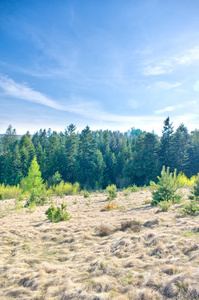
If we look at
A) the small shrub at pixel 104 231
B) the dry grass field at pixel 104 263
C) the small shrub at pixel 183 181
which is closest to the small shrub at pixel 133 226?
the dry grass field at pixel 104 263

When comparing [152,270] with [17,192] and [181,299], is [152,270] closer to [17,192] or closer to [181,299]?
[181,299]

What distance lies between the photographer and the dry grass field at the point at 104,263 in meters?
2.91

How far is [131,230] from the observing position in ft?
20.1

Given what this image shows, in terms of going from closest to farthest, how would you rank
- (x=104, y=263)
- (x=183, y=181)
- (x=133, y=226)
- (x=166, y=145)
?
1. (x=104, y=263)
2. (x=133, y=226)
3. (x=183, y=181)
4. (x=166, y=145)

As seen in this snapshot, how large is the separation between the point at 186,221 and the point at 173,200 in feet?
13.0

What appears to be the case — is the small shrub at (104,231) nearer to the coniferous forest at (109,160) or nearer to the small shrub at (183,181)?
the small shrub at (183,181)

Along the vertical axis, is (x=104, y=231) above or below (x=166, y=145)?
below

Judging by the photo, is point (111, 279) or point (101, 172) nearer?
point (111, 279)

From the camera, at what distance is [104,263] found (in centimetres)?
391

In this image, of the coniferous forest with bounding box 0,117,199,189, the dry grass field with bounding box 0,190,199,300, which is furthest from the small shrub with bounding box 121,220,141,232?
the coniferous forest with bounding box 0,117,199,189

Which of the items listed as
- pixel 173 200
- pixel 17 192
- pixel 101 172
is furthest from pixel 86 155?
pixel 173 200

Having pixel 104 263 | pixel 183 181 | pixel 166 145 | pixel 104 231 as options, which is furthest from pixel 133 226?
pixel 166 145

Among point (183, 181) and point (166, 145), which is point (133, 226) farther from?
point (166, 145)

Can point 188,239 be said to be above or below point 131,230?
above
